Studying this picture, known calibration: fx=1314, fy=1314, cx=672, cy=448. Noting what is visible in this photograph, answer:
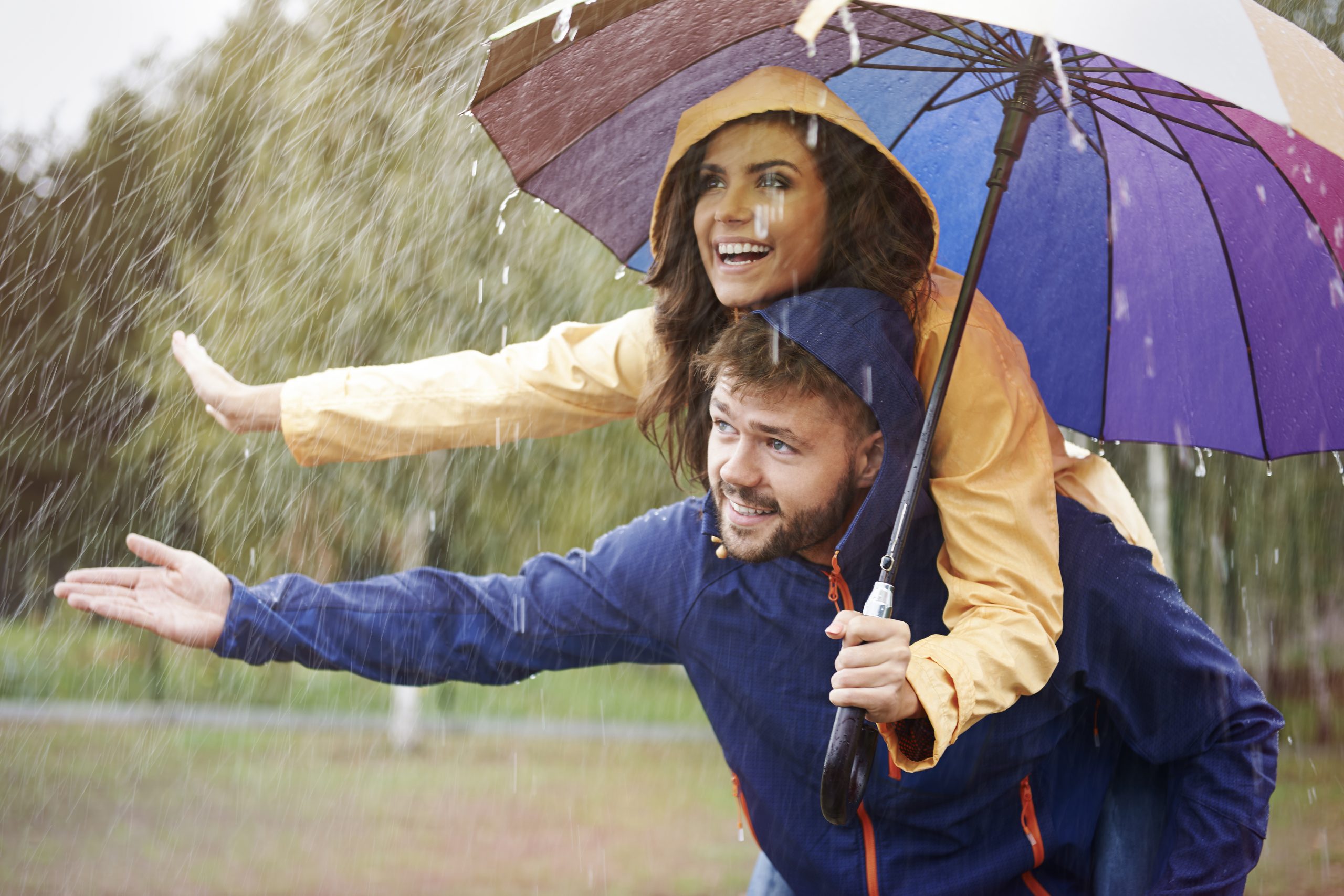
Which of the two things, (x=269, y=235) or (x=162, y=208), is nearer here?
(x=269, y=235)

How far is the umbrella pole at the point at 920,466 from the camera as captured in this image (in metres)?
2.38

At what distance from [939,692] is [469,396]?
1346mm

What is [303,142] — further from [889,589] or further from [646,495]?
[889,589]

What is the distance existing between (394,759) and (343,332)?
3943mm

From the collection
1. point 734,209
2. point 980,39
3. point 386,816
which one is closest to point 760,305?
point 734,209

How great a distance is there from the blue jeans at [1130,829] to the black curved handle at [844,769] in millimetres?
907

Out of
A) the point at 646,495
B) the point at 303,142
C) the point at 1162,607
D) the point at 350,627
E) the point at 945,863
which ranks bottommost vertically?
the point at 646,495

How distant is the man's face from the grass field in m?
5.61

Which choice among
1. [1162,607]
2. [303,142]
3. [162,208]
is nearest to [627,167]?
[1162,607]

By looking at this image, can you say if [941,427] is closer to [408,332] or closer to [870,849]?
[870,849]

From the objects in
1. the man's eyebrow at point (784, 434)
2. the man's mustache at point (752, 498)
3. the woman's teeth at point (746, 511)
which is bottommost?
the woman's teeth at point (746, 511)

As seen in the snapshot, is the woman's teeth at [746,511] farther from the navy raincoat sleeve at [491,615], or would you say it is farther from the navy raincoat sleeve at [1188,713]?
the navy raincoat sleeve at [1188,713]

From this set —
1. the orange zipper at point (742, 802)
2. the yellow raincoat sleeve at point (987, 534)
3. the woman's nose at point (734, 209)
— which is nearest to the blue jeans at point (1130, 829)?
the yellow raincoat sleeve at point (987, 534)

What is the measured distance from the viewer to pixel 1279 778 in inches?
390
